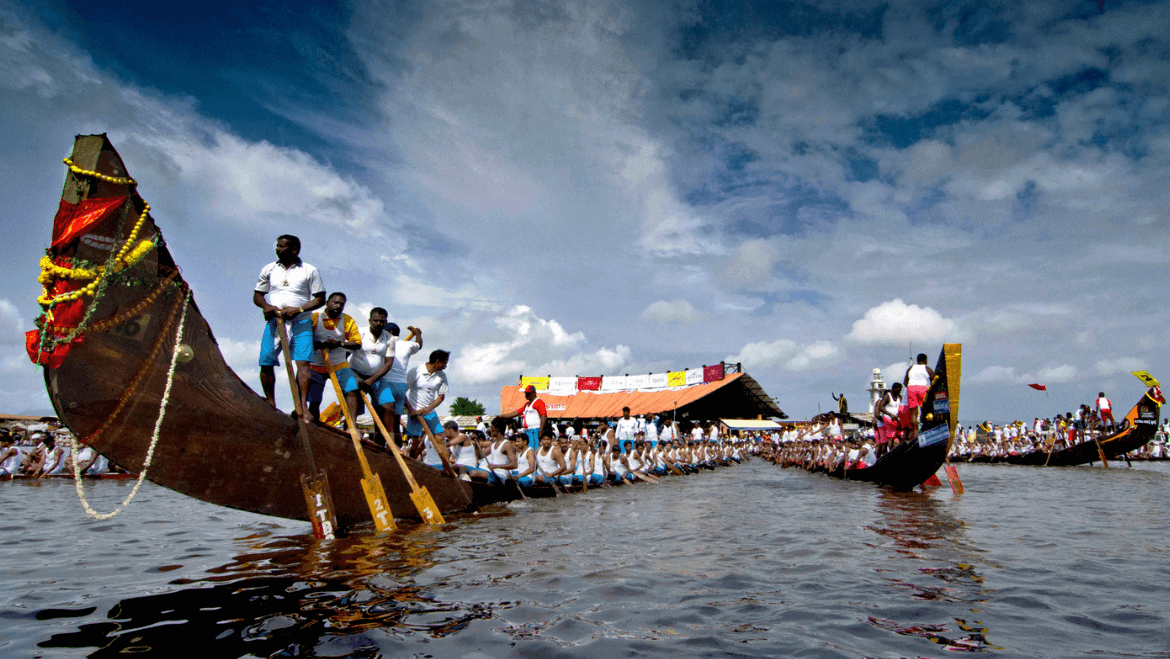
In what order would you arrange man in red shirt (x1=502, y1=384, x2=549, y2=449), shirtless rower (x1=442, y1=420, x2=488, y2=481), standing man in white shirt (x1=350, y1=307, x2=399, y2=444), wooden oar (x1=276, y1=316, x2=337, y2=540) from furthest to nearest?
man in red shirt (x1=502, y1=384, x2=549, y2=449), shirtless rower (x1=442, y1=420, x2=488, y2=481), standing man in white shirt (x1=350, y1=307, x2=399, y2=444), wooden oar (x1=276, y1=316, x2=337, y2=540)

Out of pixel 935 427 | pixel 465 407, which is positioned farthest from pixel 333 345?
pixel 465 407

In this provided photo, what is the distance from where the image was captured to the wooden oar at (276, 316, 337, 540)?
5.24 meters

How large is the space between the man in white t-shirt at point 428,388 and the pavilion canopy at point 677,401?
80.8ft

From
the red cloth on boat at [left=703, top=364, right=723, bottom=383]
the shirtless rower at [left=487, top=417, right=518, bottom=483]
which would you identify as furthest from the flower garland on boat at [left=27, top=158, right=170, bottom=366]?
the red cloth on boat at [left=703, top=364, right=723, bottom=383]

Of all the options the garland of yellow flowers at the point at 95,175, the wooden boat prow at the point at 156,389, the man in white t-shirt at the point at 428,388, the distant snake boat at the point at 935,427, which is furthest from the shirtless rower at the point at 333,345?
the distant snake boat at the point at 935,427

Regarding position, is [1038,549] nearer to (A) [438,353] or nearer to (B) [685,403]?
(A) [438,353]

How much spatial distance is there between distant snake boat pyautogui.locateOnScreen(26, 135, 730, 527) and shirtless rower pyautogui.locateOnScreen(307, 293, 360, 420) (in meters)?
0.86

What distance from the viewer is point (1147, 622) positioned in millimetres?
3225

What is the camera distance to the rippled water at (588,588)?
113 inches

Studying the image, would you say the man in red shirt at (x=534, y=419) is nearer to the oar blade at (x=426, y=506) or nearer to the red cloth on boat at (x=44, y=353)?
Result: the oar blade at (x=426, y=506)

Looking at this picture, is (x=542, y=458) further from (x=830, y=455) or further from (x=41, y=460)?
(x=41, y=460)

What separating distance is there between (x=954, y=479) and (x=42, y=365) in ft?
45.1

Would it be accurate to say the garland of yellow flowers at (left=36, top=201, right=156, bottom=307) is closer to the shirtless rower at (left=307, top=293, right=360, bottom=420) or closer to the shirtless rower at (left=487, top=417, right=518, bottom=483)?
the shirtless rower at (left=307, top=293, right=360, bottom=420)

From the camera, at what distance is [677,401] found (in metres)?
33.3
